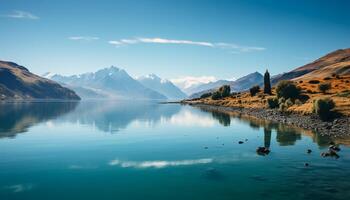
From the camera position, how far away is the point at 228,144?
213 ft

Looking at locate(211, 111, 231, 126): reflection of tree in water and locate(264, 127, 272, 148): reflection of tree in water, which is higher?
locate(211, 111, 231, 126): reflection of tree in water

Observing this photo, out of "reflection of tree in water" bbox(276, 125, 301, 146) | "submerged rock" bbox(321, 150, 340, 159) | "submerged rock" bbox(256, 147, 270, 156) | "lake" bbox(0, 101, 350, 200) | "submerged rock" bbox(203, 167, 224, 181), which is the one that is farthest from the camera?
"reflection of tree in water" bbox(276, 125, 301, 146)

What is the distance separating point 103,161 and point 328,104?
216ft

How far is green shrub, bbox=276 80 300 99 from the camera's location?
13462 cm

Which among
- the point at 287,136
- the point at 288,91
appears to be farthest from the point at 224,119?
the point at 287,136

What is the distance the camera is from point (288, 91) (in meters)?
135

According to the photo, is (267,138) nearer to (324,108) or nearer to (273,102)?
(324,108)

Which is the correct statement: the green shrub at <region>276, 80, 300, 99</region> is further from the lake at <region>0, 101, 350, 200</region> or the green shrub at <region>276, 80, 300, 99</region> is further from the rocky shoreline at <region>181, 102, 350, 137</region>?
the lake at <region>0, 101, 350, 200</region>

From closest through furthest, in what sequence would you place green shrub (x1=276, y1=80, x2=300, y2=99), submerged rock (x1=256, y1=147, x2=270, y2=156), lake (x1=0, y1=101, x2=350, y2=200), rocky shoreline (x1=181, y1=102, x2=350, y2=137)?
lake (x1=0, y1=101, x2=350, y2=200) < submerged rock (x1=256, y1=147, x2=270, y2=156) < rocky shoreline (x1=181, y1=102, x2=350, y2=137) < green shrub (x1=276, y1=80, x2=300, y2=99)

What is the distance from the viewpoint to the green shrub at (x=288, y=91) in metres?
135

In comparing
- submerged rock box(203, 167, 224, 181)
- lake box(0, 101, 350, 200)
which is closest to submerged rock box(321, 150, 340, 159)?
lake box(0, 101, 350, 200)

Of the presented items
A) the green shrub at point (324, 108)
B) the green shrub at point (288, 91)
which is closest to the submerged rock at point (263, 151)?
the green shrub at point (324, 108)

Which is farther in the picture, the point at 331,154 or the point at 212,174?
the point at 331,154

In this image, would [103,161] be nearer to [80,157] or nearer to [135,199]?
[80,157]
